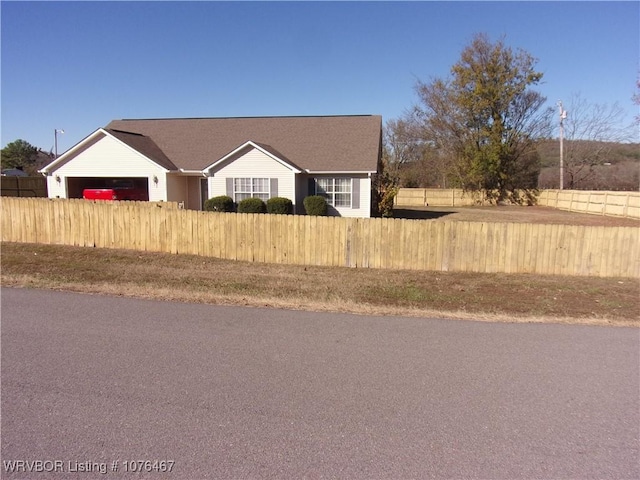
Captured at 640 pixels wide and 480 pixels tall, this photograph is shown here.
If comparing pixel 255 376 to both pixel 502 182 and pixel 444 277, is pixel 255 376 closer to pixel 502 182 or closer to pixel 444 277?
pixel 444 277

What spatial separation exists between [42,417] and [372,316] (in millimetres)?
4129

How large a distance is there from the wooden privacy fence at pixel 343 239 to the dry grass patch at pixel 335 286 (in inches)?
20.4

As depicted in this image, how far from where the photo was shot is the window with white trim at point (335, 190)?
69.5 feet

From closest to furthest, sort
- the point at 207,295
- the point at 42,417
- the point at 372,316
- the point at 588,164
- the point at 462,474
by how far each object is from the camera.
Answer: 1. the point at 462,474
2. the point at 42,417
3. the point at 372,316
4. the point at 207,295
5. the point at 588,164

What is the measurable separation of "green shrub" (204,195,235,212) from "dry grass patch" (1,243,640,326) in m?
7.91

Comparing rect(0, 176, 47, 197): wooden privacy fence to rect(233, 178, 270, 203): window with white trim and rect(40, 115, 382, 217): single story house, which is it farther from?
rect(233, 178, 270, 203): window with white trim

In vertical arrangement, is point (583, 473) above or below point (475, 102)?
below

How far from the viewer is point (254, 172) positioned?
2050 centimetres

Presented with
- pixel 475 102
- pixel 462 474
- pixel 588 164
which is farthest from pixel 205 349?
pixel 588 164

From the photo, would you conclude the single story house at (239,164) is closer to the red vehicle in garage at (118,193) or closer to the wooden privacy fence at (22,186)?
the red vehicle in garage at (118,193)

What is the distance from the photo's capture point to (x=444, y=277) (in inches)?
400

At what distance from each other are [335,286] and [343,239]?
267 centimetres

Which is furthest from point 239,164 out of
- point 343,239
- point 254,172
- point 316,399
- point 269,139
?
point 316,399

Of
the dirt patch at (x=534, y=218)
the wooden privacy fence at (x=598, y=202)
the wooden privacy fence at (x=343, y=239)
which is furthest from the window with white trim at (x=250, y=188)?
the wooden privacy fence at (x=598, y=202)
